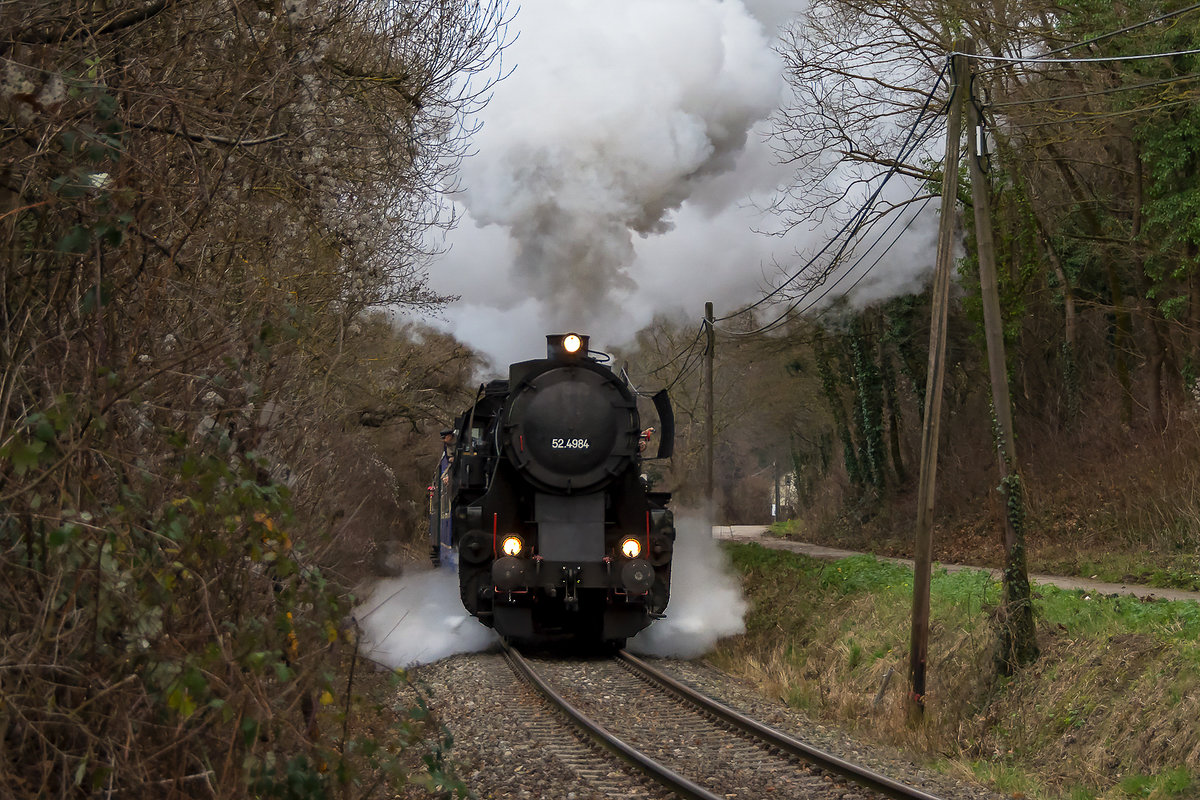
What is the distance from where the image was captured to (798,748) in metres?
7.93

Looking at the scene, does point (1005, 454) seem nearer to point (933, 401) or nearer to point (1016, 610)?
point (933, 401)

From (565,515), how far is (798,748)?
4.91 m

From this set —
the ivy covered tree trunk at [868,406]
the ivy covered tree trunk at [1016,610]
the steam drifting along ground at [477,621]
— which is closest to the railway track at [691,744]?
the steam drifting along ground at [477,621]

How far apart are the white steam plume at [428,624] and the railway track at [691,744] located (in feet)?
6.26

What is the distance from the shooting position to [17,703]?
3617mm

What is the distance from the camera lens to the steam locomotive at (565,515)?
1211cm

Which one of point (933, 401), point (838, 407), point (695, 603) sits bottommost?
point (695, 603)

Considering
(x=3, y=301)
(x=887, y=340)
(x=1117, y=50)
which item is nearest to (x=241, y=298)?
(x=3, y=301)

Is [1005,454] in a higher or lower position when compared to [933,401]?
lower

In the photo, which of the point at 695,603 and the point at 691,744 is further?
the point at 695,603

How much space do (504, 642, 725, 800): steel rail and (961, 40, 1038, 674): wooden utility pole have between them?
414 cm

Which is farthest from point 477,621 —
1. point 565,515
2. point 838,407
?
point 838,407

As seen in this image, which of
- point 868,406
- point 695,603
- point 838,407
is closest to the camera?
point 695,603

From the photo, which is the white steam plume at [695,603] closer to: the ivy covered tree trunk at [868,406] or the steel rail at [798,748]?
the steel rail at [798,748]
